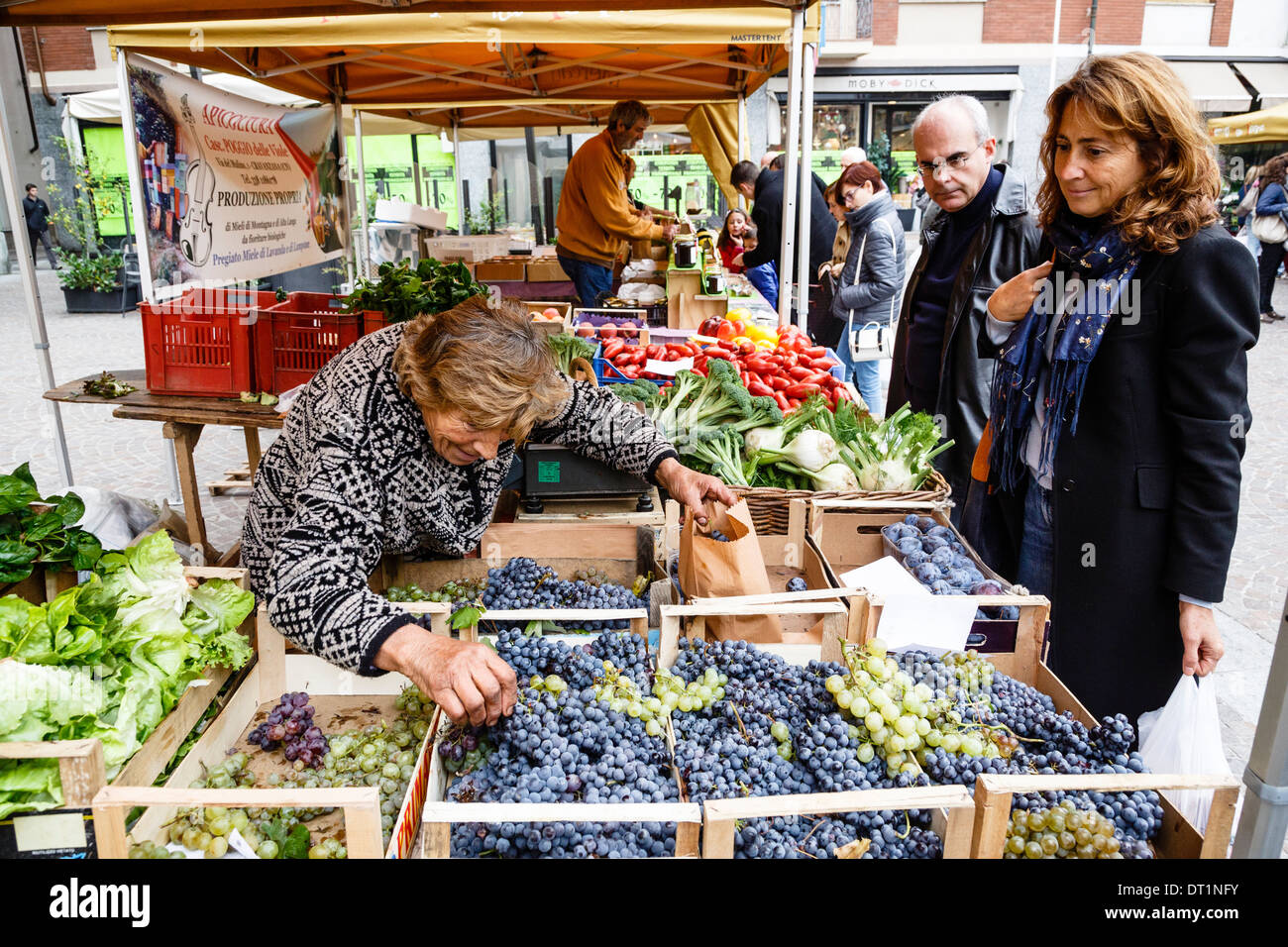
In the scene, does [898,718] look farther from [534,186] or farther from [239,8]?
[534,186]

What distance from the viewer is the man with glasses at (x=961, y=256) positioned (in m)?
3.17

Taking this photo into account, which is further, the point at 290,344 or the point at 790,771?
the point at 290,344

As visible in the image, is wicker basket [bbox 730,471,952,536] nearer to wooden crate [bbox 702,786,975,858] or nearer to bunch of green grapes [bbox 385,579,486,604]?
bunch of green grapes [bbox 385,579,486,604]

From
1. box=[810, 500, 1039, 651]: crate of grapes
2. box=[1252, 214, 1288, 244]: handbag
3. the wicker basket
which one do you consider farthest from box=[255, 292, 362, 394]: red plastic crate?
box=[1252, 214, 1288, 244]: handbag

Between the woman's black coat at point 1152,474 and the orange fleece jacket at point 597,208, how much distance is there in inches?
223

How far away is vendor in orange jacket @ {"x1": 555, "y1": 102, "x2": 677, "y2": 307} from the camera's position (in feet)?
23.5

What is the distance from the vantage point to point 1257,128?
13156 mm

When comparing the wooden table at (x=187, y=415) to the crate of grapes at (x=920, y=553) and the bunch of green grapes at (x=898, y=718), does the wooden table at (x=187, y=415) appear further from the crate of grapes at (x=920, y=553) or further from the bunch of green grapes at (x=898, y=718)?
the bunch of green grapes at (x=898, y=718)

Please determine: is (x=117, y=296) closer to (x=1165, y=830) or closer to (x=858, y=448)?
(x=858, y=448)

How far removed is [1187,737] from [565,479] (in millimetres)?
1814

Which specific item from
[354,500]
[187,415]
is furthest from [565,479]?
[187,415]
